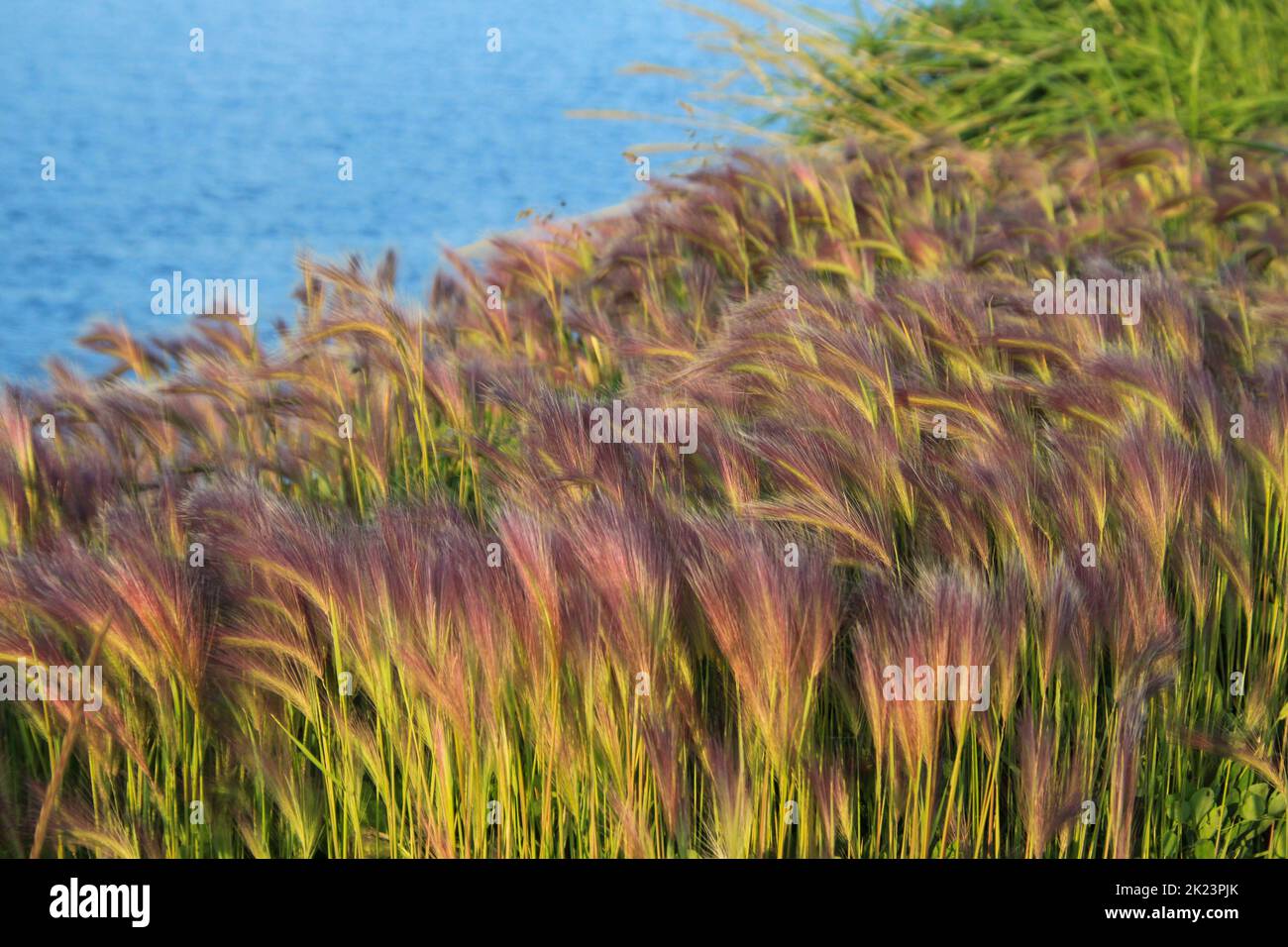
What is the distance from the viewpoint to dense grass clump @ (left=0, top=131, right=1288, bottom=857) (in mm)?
1444

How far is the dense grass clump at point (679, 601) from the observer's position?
1444 millimetres

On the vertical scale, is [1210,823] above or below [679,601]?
below

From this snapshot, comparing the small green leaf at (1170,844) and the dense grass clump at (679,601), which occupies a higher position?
the dense grass clump at (679,601)

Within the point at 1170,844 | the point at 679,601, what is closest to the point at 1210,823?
the point at 1170,844

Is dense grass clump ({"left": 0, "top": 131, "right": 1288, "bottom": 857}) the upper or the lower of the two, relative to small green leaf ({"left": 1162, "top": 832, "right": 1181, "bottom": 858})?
upper

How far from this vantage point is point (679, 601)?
151cm

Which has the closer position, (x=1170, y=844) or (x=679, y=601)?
(x=679, y=601)

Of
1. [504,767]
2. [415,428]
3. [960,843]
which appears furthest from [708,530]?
[415,428]

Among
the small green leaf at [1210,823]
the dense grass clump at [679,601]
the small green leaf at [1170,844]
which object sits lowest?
the small green leaf at [1170,844]

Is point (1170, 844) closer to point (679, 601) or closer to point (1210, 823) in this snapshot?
point (1210, 823)

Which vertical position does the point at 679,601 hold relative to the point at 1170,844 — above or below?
above

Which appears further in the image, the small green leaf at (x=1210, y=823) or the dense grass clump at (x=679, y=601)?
the small green leaf at (x=1210, y=823)

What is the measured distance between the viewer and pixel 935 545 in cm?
170

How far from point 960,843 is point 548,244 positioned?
2.45 metres
